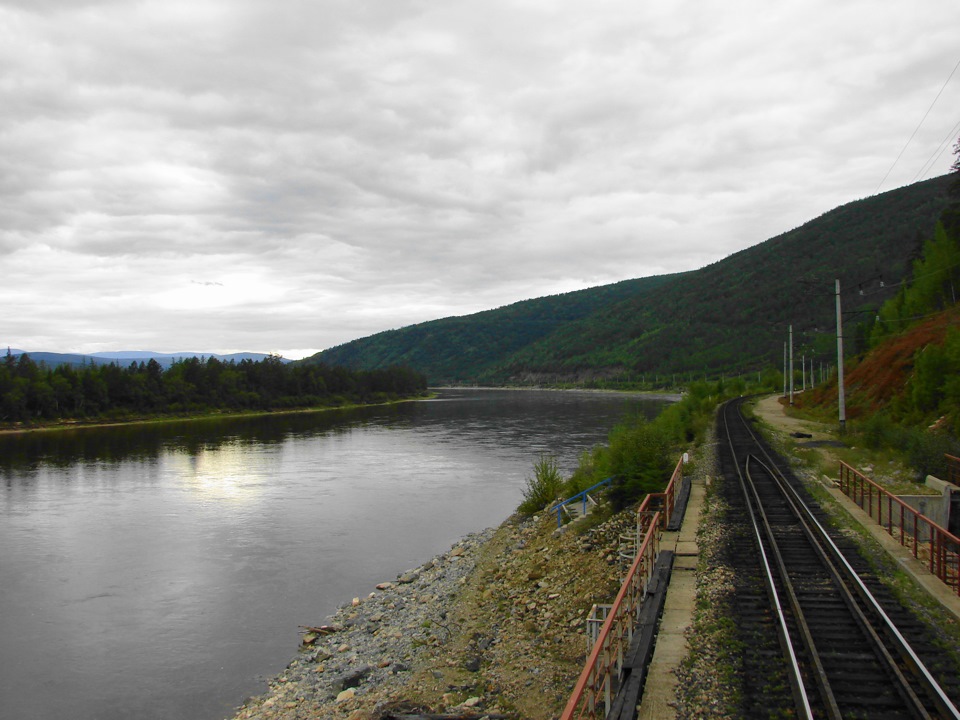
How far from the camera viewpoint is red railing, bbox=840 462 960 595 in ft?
39.2

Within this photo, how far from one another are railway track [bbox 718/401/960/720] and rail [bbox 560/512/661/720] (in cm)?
157

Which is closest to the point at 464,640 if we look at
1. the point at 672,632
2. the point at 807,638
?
the point at 672,632

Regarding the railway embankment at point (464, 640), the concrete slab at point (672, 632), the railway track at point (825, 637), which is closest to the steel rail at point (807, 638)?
the railway track at point (825, 637)

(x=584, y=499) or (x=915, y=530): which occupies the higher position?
(x=915, y=530)

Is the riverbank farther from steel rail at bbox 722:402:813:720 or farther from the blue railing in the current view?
steel rail at bbox 722:402:813:720

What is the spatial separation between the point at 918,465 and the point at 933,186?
20960 cm

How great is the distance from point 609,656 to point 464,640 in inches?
254

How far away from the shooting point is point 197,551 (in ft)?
77.5

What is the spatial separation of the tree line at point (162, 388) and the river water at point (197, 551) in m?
35.3

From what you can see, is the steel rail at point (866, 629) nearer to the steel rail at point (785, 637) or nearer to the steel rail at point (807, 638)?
the steel rail at point (807, 638)

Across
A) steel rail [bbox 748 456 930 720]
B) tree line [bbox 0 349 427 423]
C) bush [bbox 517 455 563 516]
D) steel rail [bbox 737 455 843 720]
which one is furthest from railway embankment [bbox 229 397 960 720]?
tree line [bbox 0 349 427 423]

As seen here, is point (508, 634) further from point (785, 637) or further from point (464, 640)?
point (785, 637)

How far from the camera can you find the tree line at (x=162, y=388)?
83.5 m

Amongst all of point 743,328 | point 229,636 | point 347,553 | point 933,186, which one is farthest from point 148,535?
point 933,186
